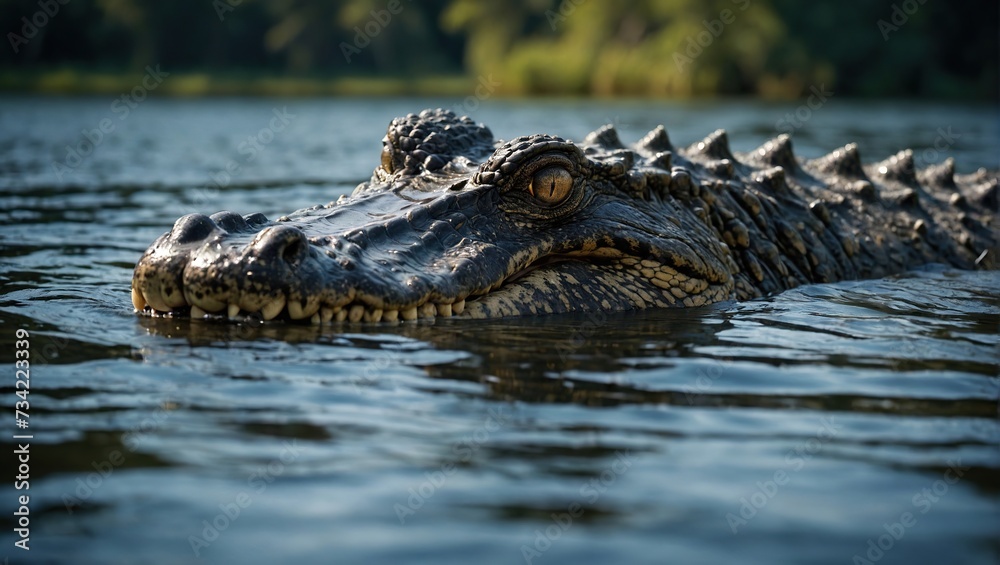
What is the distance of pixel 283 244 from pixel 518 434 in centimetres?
151

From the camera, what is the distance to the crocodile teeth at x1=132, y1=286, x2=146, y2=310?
5.25m

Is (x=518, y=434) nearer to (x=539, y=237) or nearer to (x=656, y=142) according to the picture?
(x=539, y=237)

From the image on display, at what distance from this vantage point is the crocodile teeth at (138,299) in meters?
5.25

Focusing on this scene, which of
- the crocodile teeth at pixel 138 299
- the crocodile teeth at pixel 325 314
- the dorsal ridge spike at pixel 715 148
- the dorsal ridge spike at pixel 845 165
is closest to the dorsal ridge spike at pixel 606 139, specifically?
the dorsal ridge spike at pixel 715 148

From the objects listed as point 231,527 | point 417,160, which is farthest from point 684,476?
point 417,160

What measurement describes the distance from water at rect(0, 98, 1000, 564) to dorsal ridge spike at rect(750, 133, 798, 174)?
4.47 ft

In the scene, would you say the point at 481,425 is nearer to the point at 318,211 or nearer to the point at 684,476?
the point at 684,476

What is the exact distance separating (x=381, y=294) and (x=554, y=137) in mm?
1438

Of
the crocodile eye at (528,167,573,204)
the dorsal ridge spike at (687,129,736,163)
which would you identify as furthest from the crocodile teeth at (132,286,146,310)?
the dorsal ridge spike at (687,129,736,163)

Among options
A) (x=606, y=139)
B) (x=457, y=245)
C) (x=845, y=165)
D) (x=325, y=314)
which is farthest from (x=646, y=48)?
(x=325, y=314)

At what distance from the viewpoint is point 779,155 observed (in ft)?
26.2

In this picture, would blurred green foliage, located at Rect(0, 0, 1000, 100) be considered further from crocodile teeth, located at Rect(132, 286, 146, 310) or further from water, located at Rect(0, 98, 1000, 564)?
water, located at Rect(0, 98, 1000, 564)

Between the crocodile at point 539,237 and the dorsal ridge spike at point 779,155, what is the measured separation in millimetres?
14

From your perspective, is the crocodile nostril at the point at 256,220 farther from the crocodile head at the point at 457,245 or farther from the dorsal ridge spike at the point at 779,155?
the dorsal ridge spike at the point at 779,155
